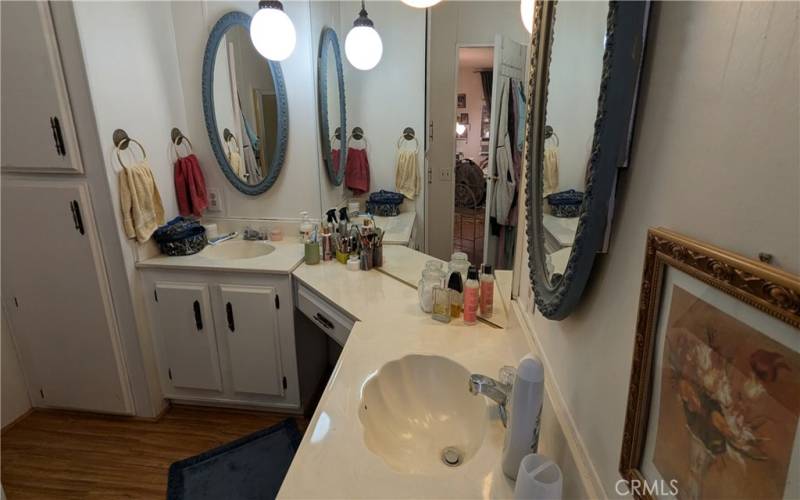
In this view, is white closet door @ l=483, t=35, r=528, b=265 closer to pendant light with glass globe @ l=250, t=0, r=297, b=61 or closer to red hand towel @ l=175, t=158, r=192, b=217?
pendant light with glass globe @ l=250, t=0, r=297, b=61

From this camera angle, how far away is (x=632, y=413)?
51cm

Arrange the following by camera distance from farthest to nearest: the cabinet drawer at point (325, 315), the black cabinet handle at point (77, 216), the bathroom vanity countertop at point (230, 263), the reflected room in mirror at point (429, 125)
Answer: the bathroom vanity countertop at point (230, 263) → the black cabinet handle at point (77, 216) → the cabinet drawer at point (325, 315) → the reflected room in mirror at point (429, 125)

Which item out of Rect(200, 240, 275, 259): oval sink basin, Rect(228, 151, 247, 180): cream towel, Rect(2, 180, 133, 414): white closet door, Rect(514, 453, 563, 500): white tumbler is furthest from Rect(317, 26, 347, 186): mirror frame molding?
Rect(514, 453, 563, 500): white tumbler

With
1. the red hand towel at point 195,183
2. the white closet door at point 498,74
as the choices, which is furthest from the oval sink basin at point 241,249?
the white closet door at point 498,74

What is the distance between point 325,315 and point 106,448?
52.8 inches

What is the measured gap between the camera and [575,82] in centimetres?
68

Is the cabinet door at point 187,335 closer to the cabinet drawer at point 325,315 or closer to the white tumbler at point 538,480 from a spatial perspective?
the cabinet drawer at point 325,315

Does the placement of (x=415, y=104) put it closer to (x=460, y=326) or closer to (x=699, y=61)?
(x=460, y=326)

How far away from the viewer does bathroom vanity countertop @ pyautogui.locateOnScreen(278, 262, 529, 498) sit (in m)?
0.78

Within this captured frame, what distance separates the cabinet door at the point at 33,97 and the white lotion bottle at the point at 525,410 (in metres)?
2.02

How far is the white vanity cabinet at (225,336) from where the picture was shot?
6.56 feet

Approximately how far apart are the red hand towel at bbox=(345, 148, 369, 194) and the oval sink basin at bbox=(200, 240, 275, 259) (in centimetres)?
59

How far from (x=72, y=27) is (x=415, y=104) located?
1.41 m

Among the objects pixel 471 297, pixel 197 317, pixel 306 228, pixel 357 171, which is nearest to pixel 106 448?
pixel 197 317
